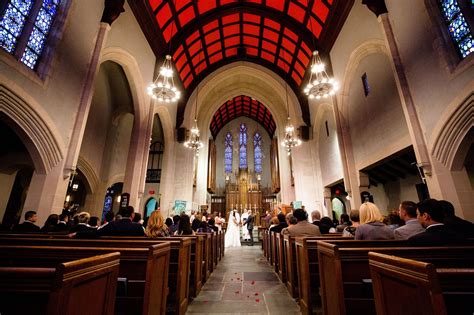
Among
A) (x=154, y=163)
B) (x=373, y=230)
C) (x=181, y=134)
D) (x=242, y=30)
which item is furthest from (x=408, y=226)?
(x=154, y=163)

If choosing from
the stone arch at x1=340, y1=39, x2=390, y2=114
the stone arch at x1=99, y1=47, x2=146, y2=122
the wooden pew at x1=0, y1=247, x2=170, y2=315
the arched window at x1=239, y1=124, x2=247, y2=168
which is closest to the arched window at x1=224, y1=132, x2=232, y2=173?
the arched window at x1=239, y1=124, x2=247, y2=168

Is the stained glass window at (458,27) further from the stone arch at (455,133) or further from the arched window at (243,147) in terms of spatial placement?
the arched window at (243,147)

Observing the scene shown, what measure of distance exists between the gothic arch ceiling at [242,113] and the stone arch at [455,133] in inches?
579

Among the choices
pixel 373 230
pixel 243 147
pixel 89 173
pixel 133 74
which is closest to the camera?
pixel 373 230

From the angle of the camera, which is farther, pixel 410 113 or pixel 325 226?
pixel 410 113

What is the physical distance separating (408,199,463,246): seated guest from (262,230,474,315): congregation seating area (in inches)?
5.3

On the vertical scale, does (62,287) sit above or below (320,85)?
below

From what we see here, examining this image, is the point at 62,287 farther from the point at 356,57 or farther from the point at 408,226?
the point at 356,57

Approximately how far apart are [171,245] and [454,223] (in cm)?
347

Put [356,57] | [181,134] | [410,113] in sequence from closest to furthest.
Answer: [410,113]
[356,57]
[181,134]

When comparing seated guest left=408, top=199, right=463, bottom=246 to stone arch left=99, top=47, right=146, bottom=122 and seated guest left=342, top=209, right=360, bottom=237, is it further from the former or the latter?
stone arch left=99, top=47, right=146, bottom=122

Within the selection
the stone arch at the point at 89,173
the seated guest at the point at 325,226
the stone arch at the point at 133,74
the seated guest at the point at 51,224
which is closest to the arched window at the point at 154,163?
the stone arch at the point at 89,173

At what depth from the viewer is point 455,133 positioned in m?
4.12

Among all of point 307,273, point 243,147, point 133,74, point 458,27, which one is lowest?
point 307,273
